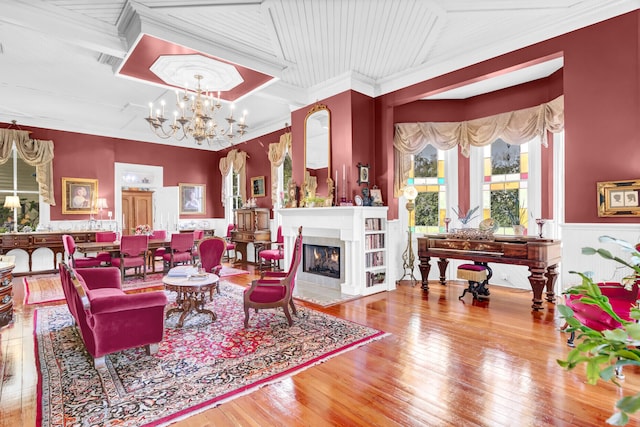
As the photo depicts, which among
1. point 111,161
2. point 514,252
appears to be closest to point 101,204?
point 111,161

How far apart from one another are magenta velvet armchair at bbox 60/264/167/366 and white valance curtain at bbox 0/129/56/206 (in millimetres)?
6506

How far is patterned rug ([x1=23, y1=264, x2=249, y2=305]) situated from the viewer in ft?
18.5

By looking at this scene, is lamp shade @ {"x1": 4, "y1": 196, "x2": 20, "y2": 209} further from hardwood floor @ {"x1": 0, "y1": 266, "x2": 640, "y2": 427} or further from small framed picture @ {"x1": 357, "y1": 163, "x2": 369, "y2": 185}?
small framed picture @ {"x1": 357, "y1": 163, "x2": 369, "y2": 185}

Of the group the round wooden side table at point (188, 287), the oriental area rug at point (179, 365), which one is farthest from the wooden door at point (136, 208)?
the round wooden side table at point (188, 287)

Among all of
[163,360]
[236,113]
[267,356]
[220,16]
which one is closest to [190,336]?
[163,360]

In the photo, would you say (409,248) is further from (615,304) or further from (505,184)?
(615,304)

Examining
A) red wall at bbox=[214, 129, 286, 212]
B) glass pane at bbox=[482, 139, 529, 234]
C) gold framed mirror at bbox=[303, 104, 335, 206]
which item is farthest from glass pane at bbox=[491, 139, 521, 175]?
red wall at bbox=[214, 129, 286, 212]

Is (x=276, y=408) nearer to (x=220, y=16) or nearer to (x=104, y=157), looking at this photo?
(x=220, y=16)

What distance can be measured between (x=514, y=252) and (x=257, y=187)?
677 centimetres

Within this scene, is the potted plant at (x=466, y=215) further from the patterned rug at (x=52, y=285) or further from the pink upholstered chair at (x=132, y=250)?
the pink upholstered chair at (x=132, y=250)

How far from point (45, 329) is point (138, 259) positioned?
9.68 feet

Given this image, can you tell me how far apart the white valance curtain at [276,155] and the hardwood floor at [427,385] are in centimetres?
524

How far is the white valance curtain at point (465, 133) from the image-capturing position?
5.55 meters

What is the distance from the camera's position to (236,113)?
816 centimetres
